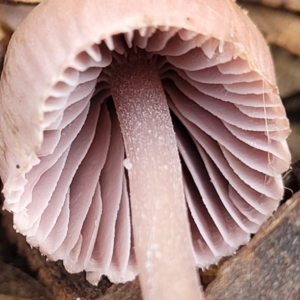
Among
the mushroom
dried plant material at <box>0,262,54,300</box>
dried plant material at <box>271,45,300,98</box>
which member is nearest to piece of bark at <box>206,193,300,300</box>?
the mushroom

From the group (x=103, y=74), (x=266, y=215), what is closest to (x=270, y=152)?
(x=266, y=215)

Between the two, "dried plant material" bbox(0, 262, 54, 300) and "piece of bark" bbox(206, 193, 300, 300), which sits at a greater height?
"dried plant material" bbox(0, 262, 54, 300)

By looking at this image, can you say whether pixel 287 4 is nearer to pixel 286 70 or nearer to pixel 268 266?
pixel 286 70

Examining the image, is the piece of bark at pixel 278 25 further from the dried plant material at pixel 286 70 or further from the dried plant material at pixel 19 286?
the dried plant material at pixel 19 286

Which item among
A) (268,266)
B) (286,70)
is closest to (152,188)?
(268,266)

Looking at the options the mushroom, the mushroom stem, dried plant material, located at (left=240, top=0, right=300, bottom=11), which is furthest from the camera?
dried plant material, located at (left=240, top=0, right=300, bottom=11)

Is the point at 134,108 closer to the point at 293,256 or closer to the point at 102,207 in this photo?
the point at 102,207

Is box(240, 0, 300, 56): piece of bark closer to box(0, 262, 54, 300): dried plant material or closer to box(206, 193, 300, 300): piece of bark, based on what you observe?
box(206, 193, 300, 300): piece of bark
